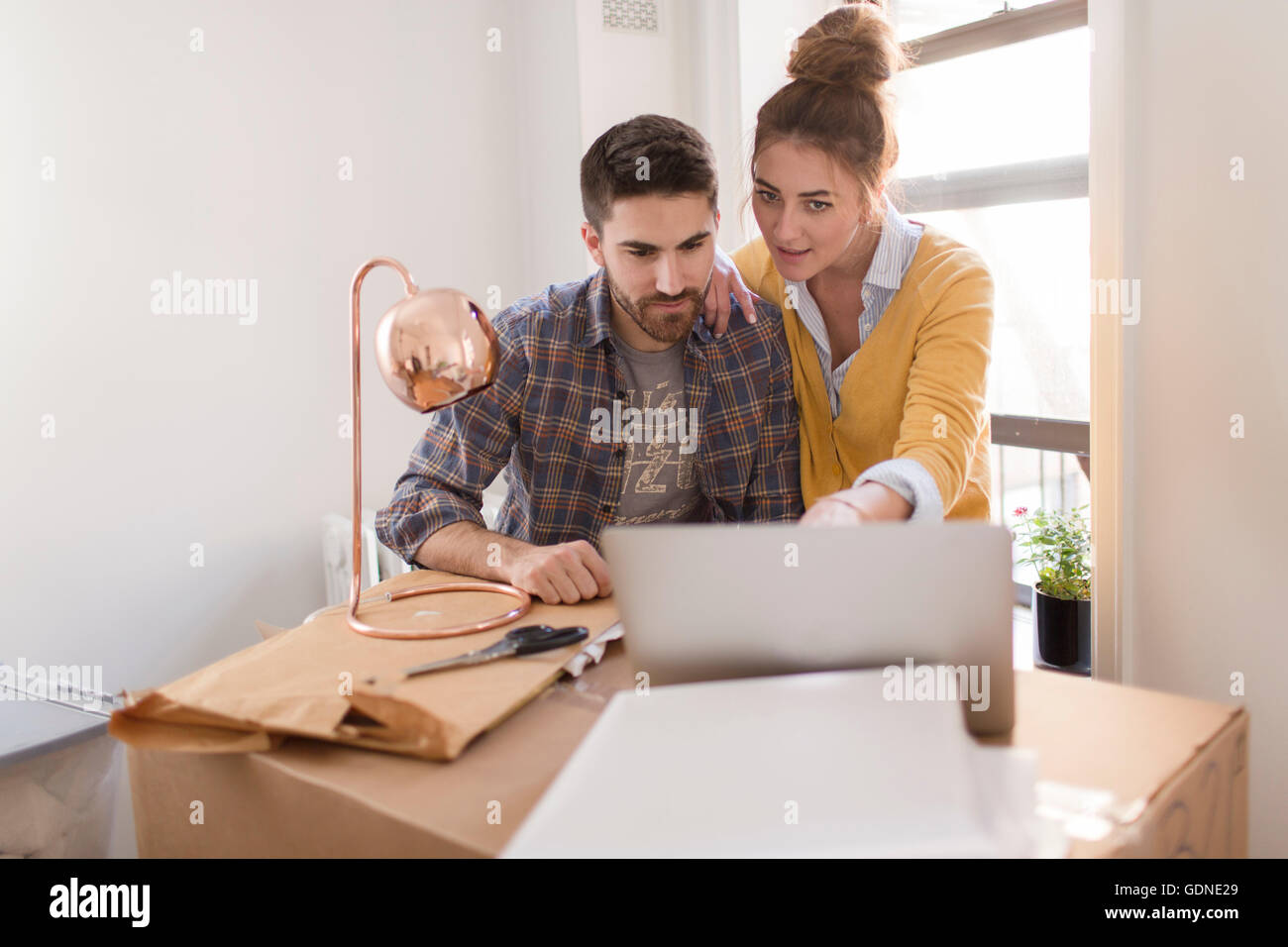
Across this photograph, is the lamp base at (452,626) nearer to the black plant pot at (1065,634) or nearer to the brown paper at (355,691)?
the brown paper at (355,691)

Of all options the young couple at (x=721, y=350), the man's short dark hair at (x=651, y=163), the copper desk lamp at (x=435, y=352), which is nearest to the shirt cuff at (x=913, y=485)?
the young couple at (x=721, y=350)

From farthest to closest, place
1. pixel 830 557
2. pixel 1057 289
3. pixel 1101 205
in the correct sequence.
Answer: pixel 1057 289, pixel 1101 205, pixel 830 557

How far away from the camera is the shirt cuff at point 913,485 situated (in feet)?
3.68

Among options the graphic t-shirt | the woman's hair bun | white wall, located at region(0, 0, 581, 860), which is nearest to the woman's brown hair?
the woman's hair bun

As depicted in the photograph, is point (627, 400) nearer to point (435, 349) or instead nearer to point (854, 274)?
point (854, 274)

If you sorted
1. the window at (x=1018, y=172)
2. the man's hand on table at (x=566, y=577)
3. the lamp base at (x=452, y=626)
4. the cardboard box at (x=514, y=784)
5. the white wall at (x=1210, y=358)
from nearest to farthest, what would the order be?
the cardboard box at (x=514, y=784) → the lamp base at (x=452, y=626) → the man's hand on table at (x=566, y=577) → the white wall at (x=1210, y=358) → the window at (x=1018, y=172)

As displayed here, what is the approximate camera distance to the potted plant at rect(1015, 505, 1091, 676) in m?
1.88

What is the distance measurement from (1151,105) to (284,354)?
1855 millimetres

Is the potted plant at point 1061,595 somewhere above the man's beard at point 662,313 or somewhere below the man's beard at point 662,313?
below

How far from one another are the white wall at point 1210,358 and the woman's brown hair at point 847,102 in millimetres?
323

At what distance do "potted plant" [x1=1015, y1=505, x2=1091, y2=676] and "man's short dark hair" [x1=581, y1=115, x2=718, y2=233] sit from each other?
947mm

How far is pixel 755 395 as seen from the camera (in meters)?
1.59

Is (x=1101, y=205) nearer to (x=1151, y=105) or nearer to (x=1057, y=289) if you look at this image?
(x=1151, y=105)
